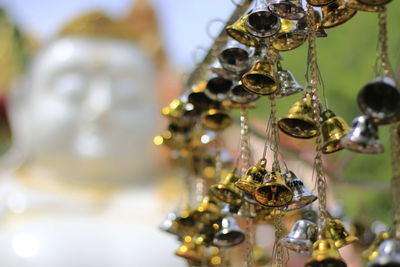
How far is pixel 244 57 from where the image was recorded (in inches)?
56.5

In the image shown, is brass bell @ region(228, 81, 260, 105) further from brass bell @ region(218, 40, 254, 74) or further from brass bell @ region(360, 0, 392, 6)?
brass bell @ region(360, 0, 392, 6)

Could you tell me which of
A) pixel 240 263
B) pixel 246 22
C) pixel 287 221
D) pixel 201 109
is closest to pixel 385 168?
pixel 240 263

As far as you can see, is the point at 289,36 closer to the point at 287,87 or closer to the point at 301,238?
the point at 287,87

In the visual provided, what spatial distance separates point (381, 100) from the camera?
1.05 metres

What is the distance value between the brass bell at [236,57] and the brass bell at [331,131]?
0.70 feet

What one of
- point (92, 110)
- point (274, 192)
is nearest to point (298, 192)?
point (274, 192)

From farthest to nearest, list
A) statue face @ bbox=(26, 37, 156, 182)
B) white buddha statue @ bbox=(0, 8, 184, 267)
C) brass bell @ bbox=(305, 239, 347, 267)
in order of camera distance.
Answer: statue face @ bbox=(26, 37, 156, 182) < white buddha statue @ bbox=(0, 8, 184, 267) < brass bell @ bbox=(305, 239, 347, 267)

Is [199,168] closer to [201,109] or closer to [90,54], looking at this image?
Answer: [201,109]

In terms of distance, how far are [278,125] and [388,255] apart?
365mm

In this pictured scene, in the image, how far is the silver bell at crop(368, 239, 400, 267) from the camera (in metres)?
1.00

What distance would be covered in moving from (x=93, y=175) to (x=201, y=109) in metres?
2.05

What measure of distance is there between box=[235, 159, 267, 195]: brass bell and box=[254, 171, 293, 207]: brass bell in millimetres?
15

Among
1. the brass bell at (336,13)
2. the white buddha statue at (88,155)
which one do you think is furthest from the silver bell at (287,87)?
the white buddha statue at (88,155)

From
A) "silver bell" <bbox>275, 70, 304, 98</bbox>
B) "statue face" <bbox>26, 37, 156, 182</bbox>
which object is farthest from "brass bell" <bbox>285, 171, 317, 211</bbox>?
"statue face" <bbox>26, 37, 156, 182</bbox>
